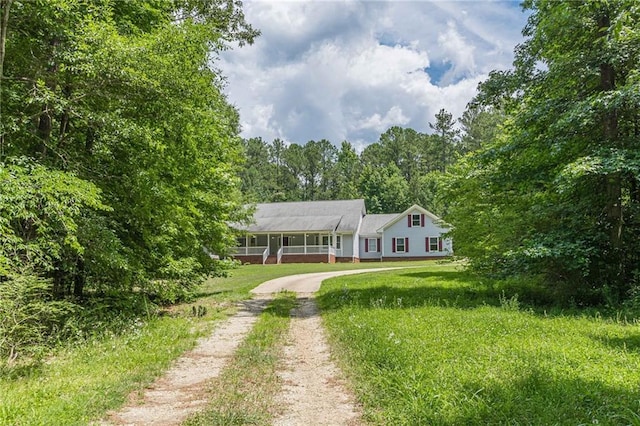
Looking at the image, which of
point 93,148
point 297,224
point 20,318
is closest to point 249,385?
point 20,318

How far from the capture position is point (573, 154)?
10266 millimetres

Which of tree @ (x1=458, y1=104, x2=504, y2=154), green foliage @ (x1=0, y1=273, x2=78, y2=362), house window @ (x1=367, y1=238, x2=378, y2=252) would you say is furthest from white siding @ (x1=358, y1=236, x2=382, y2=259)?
green foliage @ (x1=0, y1=273, x2=78, y2=362)

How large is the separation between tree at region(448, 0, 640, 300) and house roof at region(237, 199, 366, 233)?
81.6 ft

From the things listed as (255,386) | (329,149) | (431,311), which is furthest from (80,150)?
(329,149)

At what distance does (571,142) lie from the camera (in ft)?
32.1

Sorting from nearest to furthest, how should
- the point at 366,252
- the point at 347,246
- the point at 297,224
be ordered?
1. the point at 297,224
2. the point at 347,246
3. the point at 366,252

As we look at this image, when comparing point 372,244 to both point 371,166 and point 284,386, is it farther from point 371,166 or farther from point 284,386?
point 284,386

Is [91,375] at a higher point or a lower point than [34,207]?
lower

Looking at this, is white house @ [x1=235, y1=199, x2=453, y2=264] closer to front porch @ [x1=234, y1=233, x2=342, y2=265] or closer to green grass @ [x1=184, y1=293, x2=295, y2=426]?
front porch @ [x1=234, y1=233, x2=342, y2=265]

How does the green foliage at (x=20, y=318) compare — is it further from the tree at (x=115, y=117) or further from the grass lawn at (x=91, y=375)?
the tree at (x=115, y=117)

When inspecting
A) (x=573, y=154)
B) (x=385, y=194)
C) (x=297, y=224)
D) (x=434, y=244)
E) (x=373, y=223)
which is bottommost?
(x=434, y=244)

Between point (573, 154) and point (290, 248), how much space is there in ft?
90.4

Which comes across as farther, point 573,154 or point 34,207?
point 573,154

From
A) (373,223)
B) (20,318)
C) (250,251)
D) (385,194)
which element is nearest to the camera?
(20,318)
